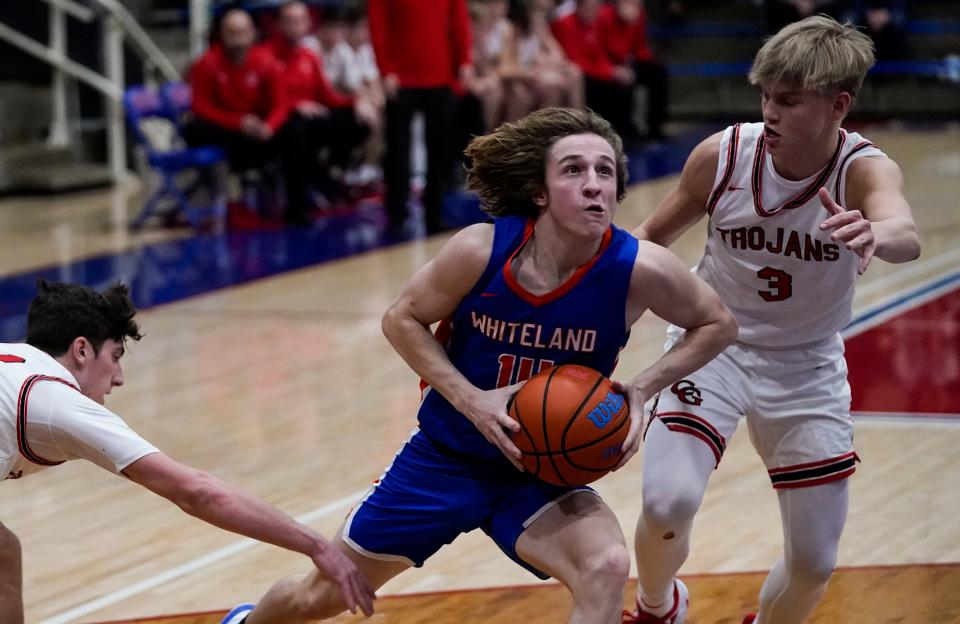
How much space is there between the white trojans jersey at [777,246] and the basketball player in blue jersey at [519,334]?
1.44 feet

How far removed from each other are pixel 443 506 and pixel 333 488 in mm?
2411

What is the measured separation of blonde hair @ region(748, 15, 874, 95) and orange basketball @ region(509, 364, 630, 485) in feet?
3.12

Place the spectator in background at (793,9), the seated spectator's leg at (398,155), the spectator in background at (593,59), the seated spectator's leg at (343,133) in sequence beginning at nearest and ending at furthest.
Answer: the seated spectator's leg at (398,155)
the seated spectator's leg at (343,133)
the spectator in background at (593,59)
the spectator in background at (793,9)

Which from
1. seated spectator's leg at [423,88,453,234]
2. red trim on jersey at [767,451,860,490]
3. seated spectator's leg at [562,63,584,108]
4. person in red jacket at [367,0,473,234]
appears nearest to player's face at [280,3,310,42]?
person in red jacket at [367,0,473,234]

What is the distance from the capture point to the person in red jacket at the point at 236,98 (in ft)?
42.3

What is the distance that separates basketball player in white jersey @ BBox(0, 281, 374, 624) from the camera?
365 centimetres

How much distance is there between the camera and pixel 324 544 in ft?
12.2

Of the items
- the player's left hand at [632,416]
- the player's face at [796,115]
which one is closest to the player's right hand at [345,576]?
the player's left hand at [632,416]

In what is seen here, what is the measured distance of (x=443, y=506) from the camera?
4.06 meters

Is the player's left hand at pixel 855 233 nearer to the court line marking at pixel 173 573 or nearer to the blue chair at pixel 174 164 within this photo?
the court line marking at pixel 173 573

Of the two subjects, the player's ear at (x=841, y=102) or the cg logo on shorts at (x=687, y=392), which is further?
the cg logo on shorts at (x=687, y=392)

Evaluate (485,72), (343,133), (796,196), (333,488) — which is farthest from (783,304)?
(485,72)

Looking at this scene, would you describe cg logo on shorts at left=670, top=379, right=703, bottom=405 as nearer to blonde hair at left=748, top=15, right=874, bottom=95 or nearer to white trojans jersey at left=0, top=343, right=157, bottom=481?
blonde hair at left=748, top=15, right=874, bottom=95

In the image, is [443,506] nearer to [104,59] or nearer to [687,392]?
[687,392]
